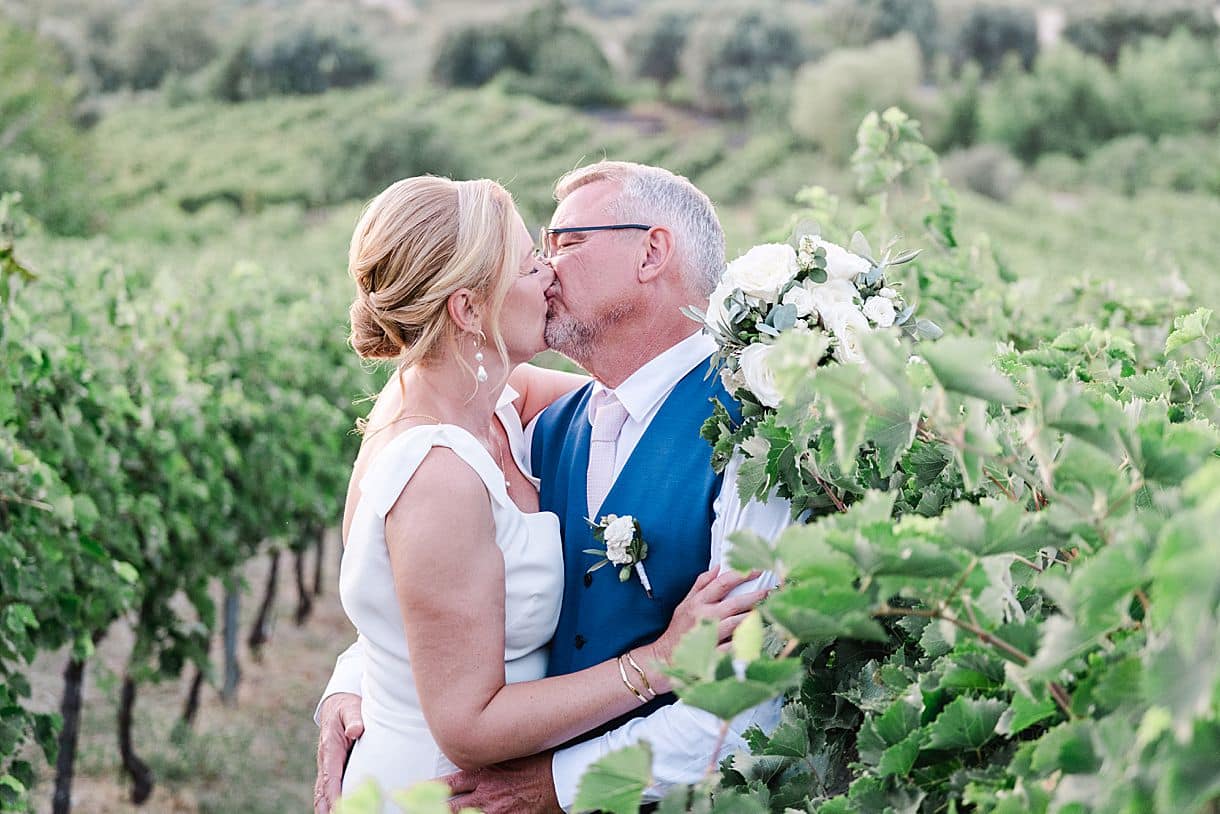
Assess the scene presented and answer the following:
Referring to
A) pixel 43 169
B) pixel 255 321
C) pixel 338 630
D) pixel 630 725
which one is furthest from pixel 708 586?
pixel 43 169

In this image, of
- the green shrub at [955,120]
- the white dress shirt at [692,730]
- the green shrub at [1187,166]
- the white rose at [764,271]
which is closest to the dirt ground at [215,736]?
the white dress shirt at [692,730]

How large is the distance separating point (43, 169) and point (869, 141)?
33.2m

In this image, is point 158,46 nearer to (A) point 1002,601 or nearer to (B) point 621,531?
(B) point 621,531

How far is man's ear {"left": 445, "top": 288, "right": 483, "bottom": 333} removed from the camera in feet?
7.91

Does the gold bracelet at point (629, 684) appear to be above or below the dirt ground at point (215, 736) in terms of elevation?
above

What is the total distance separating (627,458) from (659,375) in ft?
0.71

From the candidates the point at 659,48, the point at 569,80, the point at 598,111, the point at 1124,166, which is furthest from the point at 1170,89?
the point at 569,80

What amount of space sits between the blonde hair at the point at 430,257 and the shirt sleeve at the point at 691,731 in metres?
0.63

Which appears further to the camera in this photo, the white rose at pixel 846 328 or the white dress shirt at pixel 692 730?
the white dress shirt at pixel 692 730

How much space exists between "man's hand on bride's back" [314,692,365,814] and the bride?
0.11ft

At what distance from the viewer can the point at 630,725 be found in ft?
7.46

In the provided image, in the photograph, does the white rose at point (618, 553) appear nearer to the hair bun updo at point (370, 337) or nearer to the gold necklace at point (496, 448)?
the gold necklace at point (496, 448)

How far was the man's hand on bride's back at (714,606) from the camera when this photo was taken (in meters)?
2.07

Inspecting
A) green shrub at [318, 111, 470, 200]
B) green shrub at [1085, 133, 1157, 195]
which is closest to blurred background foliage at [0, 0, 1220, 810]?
green shrub at [318, 111, 470, 200]
